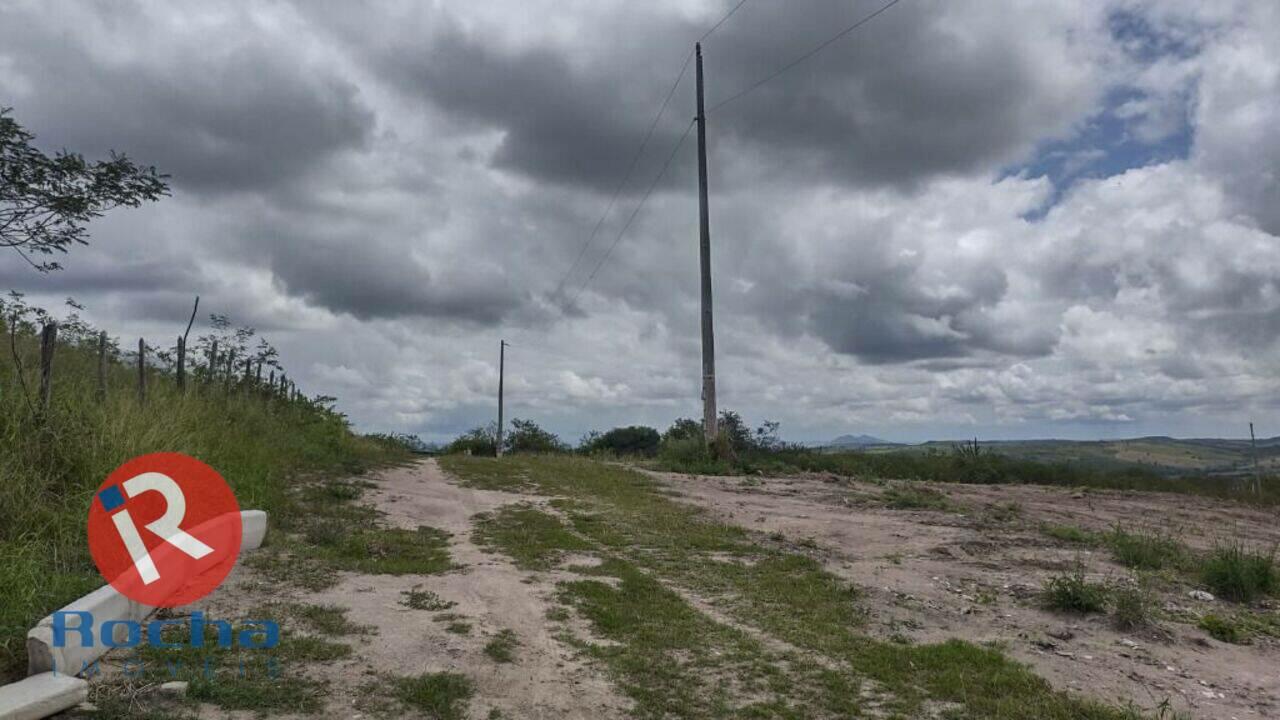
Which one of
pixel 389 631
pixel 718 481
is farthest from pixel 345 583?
pixel 718 481

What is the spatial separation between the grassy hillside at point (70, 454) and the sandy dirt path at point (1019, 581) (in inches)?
234

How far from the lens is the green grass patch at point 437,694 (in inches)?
162

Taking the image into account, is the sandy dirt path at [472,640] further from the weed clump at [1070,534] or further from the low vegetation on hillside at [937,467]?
the low vegetation on hillside at [937,467]

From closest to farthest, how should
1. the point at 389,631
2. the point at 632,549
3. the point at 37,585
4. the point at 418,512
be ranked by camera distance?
the point at 37,585 → the point at 389,631 → the point at 632,549 → the point at 418,512

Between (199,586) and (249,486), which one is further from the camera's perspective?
(249,486)

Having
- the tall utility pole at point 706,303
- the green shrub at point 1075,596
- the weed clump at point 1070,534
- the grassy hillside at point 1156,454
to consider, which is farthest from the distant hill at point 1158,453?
the green shrub at point 1075,596

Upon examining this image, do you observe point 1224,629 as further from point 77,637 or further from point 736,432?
point 736,432

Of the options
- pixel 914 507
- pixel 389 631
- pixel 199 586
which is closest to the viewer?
pixel 389 631

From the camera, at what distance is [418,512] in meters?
11.1

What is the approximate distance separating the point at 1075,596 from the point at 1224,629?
3.41ft

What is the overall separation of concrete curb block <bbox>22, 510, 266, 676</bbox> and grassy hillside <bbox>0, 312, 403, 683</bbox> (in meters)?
0.22

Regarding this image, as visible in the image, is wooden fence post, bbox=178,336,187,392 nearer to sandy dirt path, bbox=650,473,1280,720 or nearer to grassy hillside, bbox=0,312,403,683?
grassy hillside, bbox=0,312,403,683

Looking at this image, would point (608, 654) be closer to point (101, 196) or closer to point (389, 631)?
point (389, 631)

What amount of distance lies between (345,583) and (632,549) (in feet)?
10.9
